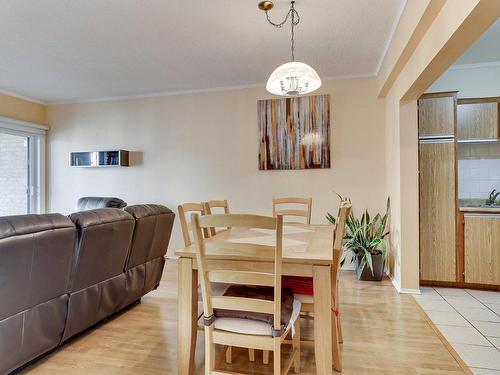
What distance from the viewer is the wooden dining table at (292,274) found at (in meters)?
1.50

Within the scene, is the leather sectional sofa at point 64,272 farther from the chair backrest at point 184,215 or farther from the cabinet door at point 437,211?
the cabinet door at point 437,211

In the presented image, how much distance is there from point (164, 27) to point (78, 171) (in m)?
3.32

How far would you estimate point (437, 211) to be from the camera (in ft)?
10.4

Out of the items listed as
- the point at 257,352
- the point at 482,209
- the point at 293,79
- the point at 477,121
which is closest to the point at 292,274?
the point at 257,352

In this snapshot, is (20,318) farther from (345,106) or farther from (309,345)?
(345,106)

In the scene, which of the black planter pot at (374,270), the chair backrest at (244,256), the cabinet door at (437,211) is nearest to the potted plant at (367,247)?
the black planter pot at (374,270)

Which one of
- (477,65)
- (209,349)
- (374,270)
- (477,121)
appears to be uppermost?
(477,65)

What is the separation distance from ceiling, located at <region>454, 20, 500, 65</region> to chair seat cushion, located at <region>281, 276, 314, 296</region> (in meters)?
2.81

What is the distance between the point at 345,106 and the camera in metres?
3.97

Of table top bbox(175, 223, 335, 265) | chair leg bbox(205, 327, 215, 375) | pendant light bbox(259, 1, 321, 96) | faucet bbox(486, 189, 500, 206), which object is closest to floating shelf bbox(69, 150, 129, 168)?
table top bbox(175, 223, 335, 265)

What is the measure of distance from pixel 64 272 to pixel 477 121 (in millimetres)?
4130

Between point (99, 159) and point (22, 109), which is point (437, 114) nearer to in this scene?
point (99, 159)

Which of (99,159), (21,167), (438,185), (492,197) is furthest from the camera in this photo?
(21,167)

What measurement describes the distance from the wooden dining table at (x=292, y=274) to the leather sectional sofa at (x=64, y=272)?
0.73 meters
